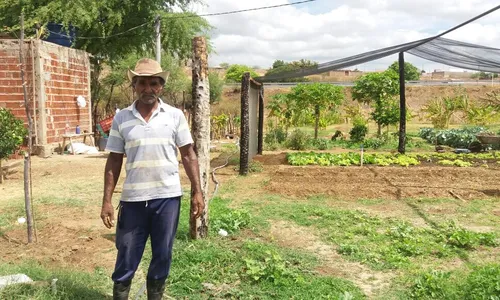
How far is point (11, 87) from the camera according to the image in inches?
468

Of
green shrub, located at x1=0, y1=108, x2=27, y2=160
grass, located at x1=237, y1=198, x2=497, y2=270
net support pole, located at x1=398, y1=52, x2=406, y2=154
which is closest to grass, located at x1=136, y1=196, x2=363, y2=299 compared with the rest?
grass, located at x1=237, y1=198, x2=497, y2=270

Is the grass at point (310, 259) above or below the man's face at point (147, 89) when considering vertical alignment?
below

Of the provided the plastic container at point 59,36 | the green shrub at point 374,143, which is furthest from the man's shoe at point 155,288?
the plastic container at point 59,36

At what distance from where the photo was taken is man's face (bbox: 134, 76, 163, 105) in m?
3.20

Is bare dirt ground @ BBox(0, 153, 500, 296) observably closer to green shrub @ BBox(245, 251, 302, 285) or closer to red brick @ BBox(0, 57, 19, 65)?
green shrub @ BBox(245, 251, 302, 285)

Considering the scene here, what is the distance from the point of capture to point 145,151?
313cm

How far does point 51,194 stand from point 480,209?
7.32m

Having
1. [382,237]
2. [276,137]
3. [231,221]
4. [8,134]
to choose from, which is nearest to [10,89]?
[8,134]

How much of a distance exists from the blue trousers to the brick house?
383 inches

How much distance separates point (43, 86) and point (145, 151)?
10.5 metres

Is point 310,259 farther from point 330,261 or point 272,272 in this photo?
point 272,272

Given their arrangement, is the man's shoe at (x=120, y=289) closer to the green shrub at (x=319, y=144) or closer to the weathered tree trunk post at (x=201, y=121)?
the weathered tree trunk post at (x=201, y=121)

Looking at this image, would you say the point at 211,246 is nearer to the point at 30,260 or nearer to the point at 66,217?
the point at 30,260

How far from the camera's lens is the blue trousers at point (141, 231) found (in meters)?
3.16
